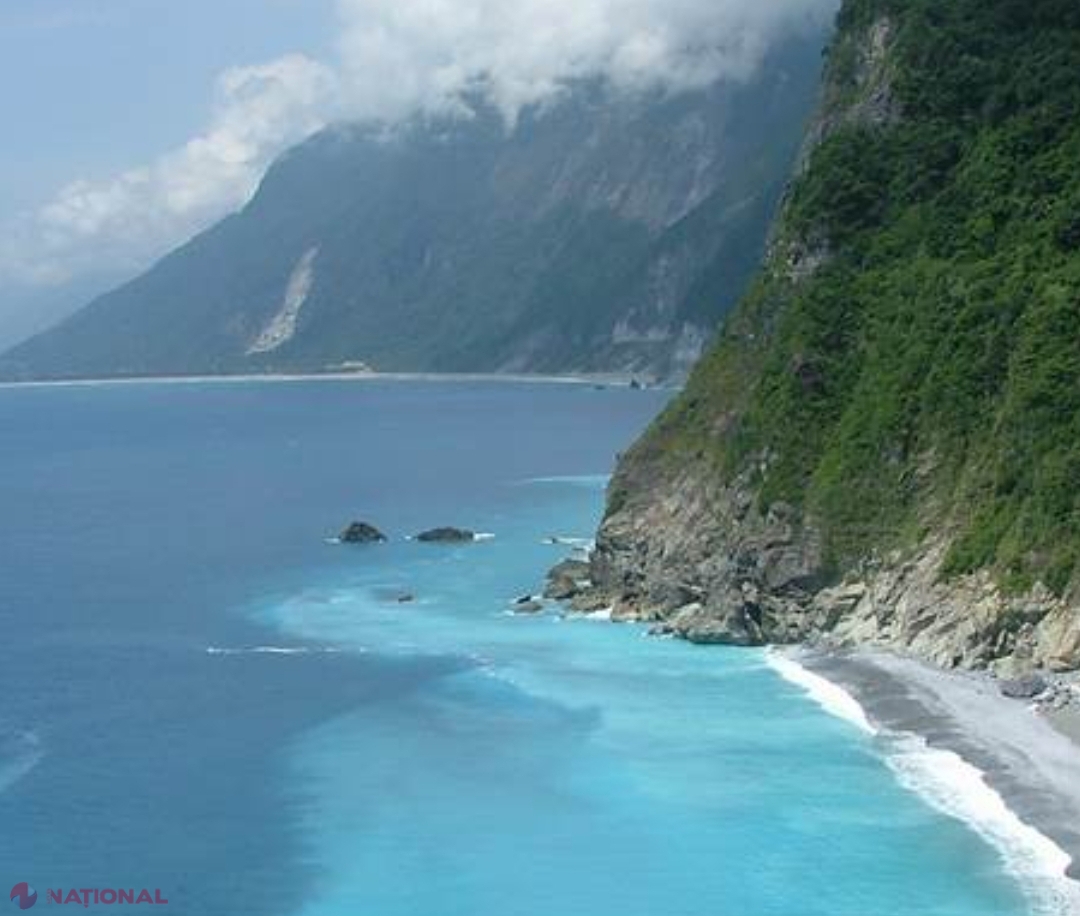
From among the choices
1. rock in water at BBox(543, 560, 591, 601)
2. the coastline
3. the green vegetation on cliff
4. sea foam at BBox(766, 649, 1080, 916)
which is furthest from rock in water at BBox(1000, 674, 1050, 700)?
rock in water at BBox(543, 560, 591, 601)

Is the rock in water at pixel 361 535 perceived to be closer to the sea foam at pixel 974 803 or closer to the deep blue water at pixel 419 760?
the deep blue water at pixel 419 760

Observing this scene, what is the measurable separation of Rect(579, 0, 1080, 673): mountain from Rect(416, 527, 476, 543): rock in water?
20.4 meters

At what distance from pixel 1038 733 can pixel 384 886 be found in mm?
20849

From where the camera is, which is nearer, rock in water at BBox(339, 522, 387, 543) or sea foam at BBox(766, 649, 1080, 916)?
sea foam at BBox(766, 649, 1080, 916)

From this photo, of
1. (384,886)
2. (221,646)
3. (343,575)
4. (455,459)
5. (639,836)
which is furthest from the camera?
(455,459)

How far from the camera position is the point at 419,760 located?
2301 inches

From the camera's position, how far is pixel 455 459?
15775 centimetres

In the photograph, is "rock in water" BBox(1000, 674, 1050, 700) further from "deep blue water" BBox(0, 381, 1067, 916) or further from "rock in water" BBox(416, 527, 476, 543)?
"rock in water" BBox(416, 527, 476, 543)

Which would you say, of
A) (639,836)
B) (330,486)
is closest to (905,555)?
(639,836)

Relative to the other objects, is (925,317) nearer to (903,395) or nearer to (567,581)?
(903,395)

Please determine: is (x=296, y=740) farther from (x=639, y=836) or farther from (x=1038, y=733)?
(x=1038, y=733)

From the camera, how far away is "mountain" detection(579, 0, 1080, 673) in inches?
2589

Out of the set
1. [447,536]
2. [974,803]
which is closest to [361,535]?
[447,536]

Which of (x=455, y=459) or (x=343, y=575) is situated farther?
(x=455, y=459)
